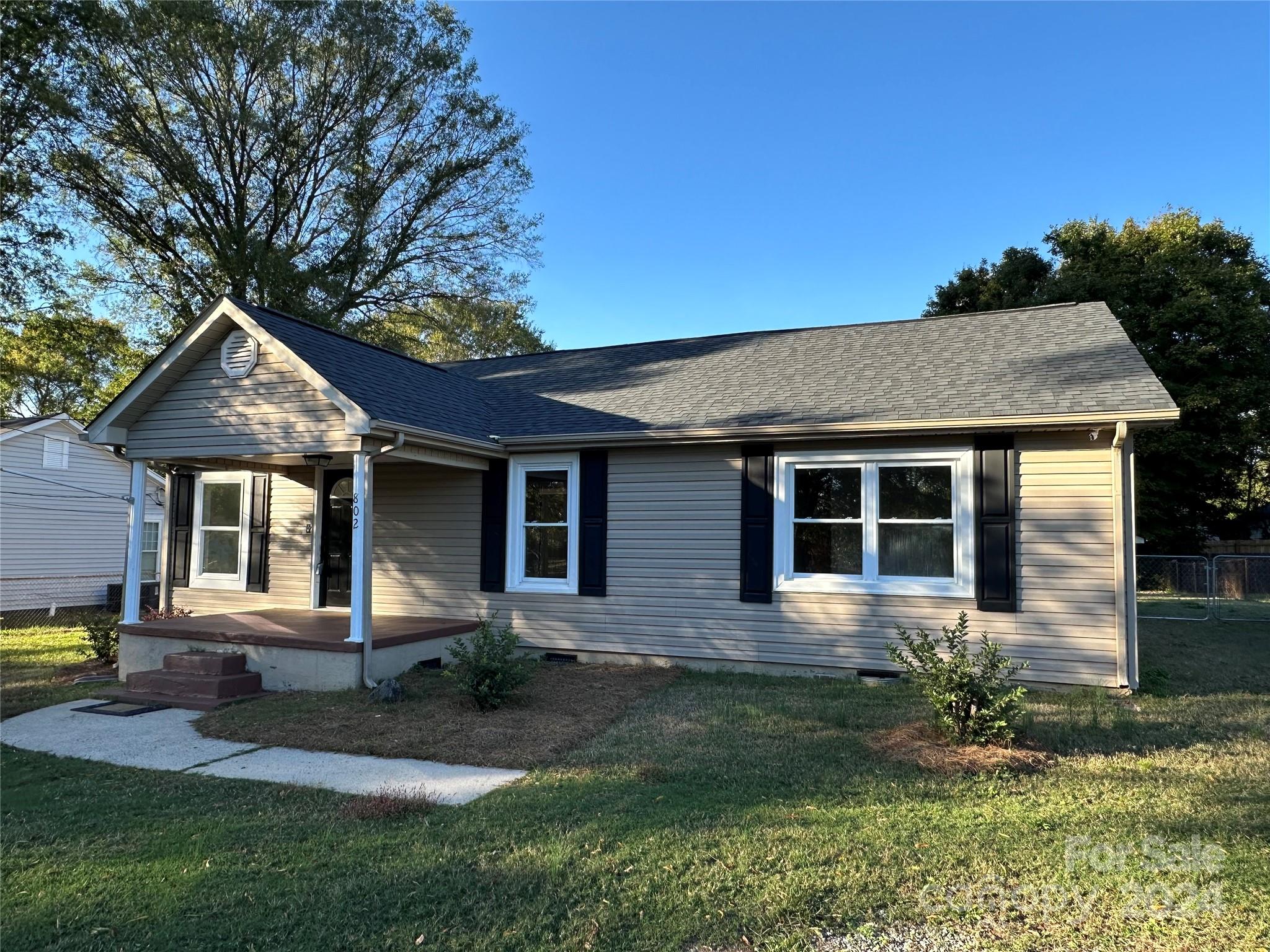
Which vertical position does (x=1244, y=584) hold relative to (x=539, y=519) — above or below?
below

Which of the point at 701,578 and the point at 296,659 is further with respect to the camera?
the point at 701,578

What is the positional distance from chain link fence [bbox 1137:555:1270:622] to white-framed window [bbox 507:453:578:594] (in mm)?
10180

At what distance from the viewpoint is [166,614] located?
37.4ft

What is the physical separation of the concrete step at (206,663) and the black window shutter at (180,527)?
166 inches

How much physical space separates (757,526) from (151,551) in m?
18.2

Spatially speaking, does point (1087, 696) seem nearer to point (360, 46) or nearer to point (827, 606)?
point (827, 606)

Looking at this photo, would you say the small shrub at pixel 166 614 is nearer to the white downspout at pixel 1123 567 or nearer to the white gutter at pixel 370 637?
the white gutter at pixel 370 637

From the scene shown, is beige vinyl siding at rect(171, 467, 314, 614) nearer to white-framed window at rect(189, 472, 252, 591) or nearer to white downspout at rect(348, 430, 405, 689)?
white-framed window at rect(189, 472, 252, 591)

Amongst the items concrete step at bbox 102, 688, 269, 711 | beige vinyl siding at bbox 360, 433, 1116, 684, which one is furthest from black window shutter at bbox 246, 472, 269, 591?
concrete step at bbox 102, 688, 269, 711

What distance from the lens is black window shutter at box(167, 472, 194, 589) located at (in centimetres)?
1215

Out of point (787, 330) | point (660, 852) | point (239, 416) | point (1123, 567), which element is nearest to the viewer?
point (660, 852)

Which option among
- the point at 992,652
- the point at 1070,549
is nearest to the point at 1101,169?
the point at 1070,549

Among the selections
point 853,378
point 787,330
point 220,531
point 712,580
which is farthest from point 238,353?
point 787,330

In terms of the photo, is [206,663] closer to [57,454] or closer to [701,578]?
[701,578]
